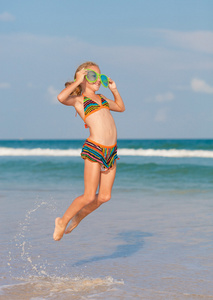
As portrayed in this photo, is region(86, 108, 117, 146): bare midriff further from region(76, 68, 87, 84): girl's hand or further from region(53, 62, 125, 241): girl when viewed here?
region(76, 68, 87, 84): girl's hand

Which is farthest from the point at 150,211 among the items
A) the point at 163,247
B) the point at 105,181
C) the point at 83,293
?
the point at 83,293

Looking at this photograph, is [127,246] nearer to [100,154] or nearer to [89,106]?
[100,154]

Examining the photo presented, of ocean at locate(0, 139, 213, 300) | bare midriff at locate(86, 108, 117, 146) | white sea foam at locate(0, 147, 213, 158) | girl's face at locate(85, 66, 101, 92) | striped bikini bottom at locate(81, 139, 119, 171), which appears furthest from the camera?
white sea foam at locate(0, 147, 213, 158)

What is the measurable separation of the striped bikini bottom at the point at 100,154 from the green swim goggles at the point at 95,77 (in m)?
0.64

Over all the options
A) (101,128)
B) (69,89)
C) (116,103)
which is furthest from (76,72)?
(101,128)

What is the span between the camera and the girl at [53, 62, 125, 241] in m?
4.74

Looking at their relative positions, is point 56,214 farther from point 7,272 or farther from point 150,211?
point 7,272

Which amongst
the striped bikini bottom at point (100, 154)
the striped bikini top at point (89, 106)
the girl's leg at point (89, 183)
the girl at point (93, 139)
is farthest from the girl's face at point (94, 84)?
the girl's leg at point (89, 183)

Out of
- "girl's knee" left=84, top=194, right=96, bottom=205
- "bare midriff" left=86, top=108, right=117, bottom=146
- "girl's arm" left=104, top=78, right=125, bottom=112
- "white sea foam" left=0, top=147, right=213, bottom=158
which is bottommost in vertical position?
"girl's knee" left=84, top=194, right=96, bottom=205

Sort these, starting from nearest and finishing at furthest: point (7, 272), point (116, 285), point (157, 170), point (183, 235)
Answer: point (116, 285), point (7, 272), point (183, 235), point (157, 170)

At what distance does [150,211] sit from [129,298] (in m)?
4.35

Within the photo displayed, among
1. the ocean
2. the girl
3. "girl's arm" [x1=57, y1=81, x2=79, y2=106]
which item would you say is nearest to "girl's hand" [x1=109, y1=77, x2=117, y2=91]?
the girl

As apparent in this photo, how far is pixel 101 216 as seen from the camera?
7.96 m

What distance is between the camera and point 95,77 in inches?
194
